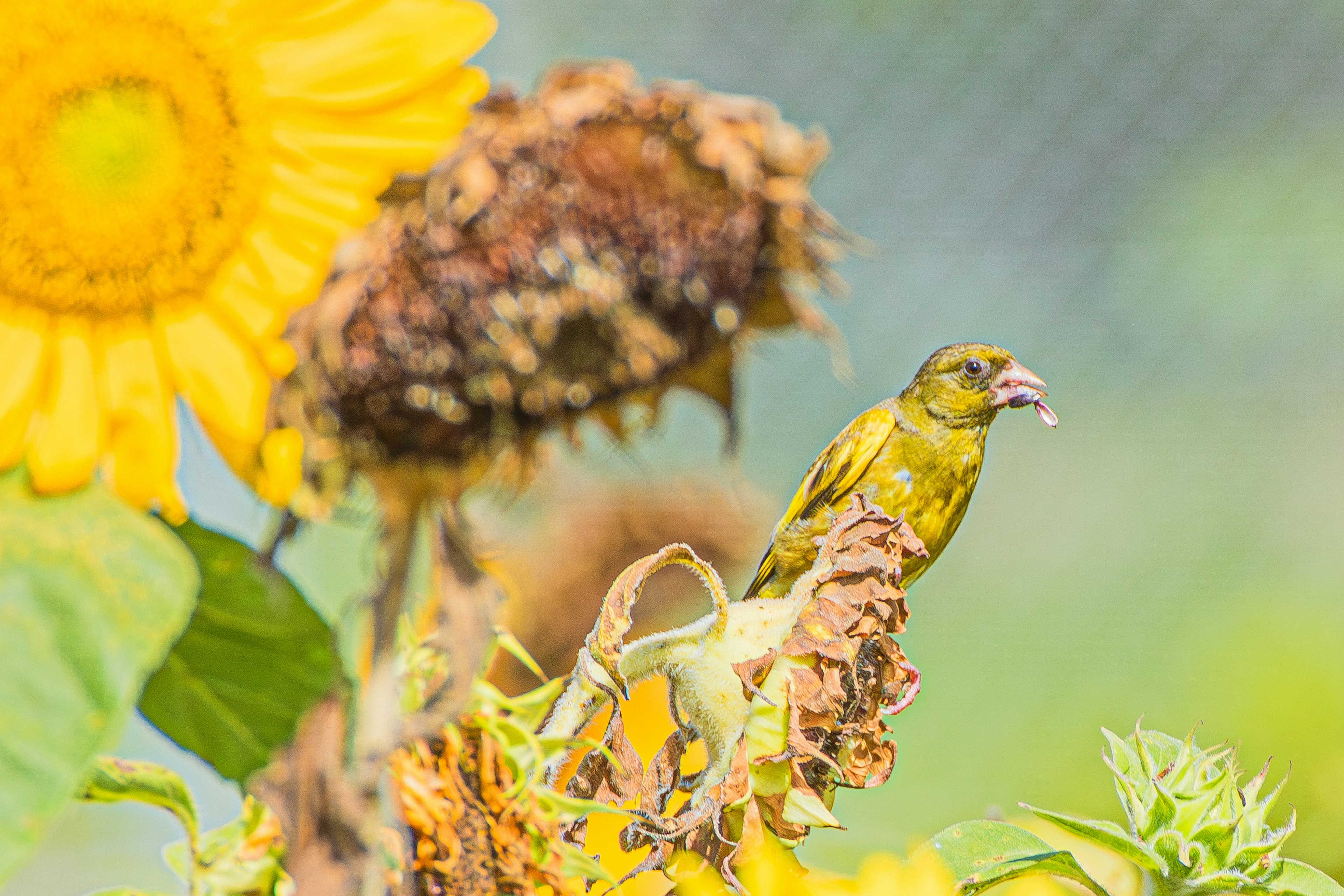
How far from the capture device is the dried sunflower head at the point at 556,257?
0.64ft

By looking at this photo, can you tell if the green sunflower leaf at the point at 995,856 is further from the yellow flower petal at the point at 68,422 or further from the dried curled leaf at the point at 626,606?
the yellow flower petal at the point at 68,422

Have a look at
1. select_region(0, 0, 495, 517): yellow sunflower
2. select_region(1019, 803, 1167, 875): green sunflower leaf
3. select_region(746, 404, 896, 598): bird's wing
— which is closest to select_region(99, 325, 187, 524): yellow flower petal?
select_region(0, 0, 495, 517): yellow sunflower

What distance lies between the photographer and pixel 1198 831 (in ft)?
1.02

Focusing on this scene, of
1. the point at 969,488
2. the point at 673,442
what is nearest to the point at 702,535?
the point at 969,488

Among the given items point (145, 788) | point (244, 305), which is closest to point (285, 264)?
point (244, 305)

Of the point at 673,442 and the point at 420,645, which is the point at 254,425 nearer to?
the point at 420,645

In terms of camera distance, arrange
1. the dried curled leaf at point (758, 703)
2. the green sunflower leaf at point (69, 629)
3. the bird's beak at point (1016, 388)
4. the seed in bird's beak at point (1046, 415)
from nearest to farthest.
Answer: the green sunflower leaf at point (69, 629) → the dried curled leaf at point (758, 703) → the seed in bird's beak at point (1046, 415) → the bird's beak at point (1016, 388)

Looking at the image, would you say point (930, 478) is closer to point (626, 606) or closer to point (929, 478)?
point (929, 478)

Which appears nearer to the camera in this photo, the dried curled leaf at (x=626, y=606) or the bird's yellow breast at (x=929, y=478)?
the dried curled leaf at (x=626, y=606)

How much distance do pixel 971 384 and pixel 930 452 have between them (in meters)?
0.05

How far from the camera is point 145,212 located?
218 millimetres

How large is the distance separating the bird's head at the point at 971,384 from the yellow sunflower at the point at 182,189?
510 millimetres

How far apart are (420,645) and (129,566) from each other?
0.25 feet

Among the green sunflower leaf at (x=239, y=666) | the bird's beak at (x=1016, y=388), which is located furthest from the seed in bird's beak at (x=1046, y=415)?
the green sunflower leaf at (x=239, y=666)
